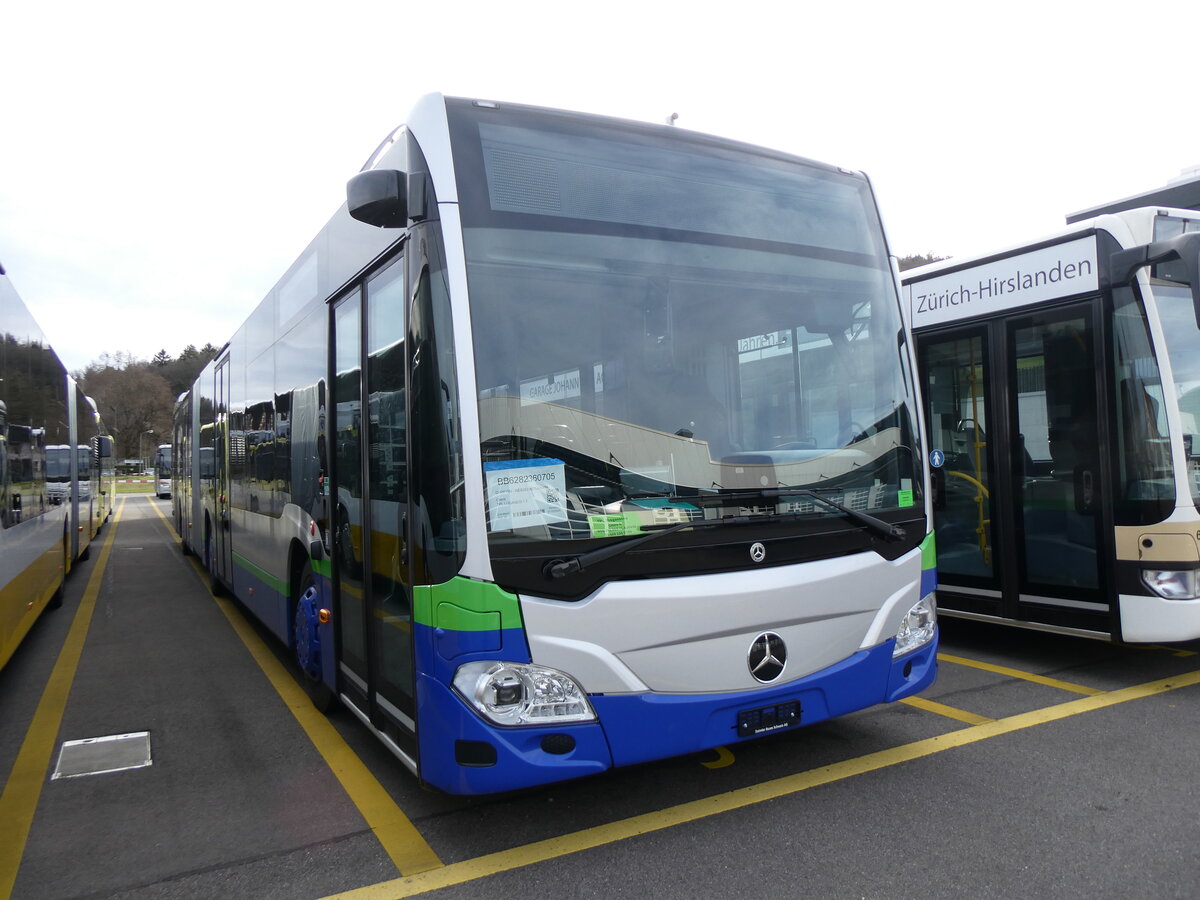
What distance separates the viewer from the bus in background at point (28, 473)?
18.9 feet

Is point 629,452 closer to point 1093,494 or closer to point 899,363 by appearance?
point 899,363

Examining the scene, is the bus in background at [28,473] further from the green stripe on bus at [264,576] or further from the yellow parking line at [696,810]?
the yellow parking line at [696,810]

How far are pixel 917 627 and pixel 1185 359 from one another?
295 cm

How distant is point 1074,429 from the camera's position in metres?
5.57

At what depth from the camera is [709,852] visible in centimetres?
322

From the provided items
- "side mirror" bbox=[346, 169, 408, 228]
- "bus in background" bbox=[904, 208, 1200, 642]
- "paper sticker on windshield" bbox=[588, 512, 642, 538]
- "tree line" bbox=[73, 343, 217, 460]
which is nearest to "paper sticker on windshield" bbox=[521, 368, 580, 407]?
"paper sticker on windshield" bbox=[588, 512, 642, 538]

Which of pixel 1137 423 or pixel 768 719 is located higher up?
pixel 1137 423

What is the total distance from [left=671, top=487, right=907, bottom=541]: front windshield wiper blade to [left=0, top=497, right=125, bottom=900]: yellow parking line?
3.02m

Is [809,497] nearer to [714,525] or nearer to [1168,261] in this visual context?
[714,525]

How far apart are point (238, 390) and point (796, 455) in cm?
615

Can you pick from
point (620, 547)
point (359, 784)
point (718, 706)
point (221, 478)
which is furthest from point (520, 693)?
point (221, 478)

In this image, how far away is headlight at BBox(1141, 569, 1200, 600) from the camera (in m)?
5.00

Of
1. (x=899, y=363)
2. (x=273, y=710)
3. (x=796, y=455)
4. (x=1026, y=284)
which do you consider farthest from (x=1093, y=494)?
(x=273, y=710)

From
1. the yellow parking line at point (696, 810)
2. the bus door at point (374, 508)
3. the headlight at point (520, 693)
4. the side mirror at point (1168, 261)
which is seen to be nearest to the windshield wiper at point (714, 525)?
the headlight at point (520, 693)
